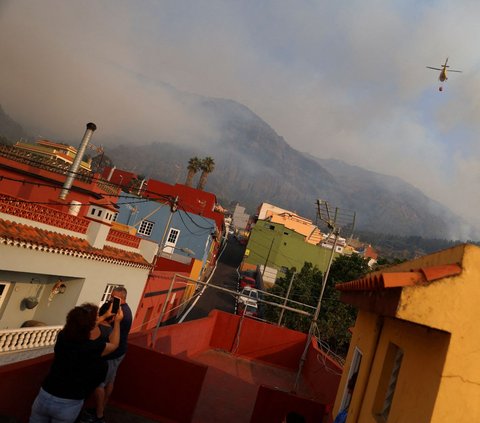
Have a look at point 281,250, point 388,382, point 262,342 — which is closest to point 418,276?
point 388,382

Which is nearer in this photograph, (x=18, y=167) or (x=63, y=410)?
(x=63, y=410)

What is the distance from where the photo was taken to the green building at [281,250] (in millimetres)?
62125

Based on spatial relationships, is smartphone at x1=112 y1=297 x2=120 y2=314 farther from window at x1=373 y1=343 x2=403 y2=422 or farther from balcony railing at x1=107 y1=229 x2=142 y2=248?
balcony railing at x1=107 y1=229 x2=142 y2=248

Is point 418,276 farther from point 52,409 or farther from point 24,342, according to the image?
point 24,342

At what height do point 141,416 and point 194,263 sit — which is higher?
point 194,263

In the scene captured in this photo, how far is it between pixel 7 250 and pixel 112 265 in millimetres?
5548

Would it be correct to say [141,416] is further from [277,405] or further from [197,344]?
[197,344]

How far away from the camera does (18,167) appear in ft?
83.8

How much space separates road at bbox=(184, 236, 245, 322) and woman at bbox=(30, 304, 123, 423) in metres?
27.4

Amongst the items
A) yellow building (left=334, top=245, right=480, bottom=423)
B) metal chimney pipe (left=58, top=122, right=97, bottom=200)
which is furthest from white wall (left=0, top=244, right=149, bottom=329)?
yellow building (left=334, top=245, right=480, bottom=423)

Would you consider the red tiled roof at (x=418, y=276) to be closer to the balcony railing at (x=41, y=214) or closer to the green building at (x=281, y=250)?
the balcony railing at (x=41, y=214)

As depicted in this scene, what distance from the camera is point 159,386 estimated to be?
24.4ft

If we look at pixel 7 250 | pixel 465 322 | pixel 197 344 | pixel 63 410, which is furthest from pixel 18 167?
pixel 465 322

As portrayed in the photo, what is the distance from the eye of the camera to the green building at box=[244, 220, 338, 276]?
62125 mm
